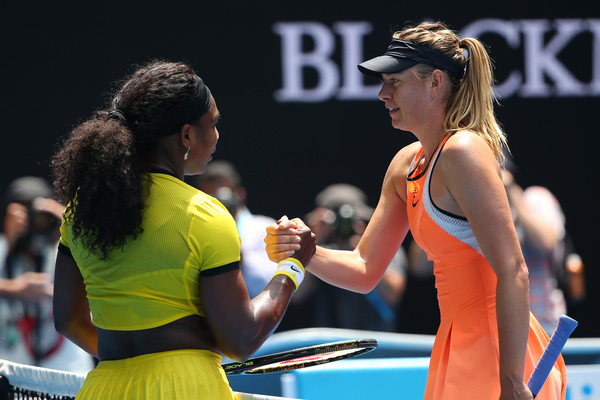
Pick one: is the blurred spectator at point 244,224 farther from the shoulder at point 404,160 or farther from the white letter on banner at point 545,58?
the shoulder at point 404,160

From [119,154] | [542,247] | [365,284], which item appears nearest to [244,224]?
[542,247]

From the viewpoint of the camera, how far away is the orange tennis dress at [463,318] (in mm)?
2740

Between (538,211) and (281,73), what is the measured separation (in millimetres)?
2374

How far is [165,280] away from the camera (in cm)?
228

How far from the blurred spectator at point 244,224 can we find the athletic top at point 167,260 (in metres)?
3.84

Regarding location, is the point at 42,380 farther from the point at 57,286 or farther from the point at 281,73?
the point at 281,73

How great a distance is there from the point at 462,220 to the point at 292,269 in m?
0.55

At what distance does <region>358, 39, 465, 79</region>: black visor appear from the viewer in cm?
292

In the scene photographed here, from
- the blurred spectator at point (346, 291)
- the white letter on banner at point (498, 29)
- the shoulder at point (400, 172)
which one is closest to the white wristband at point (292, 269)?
the shoulder at point (400, 172)

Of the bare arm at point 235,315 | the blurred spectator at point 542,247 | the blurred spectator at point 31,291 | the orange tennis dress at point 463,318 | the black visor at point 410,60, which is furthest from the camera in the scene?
the blurred spectator at point 542,247

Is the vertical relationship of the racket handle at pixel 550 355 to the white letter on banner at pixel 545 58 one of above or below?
below

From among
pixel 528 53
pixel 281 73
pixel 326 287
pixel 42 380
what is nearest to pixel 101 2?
pixel 281 73

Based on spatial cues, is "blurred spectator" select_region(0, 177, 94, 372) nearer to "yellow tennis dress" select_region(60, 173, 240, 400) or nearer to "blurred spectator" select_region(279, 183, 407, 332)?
"blurred spectator" select_region(279, 183, 407, 332)

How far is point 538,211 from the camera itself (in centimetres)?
698
